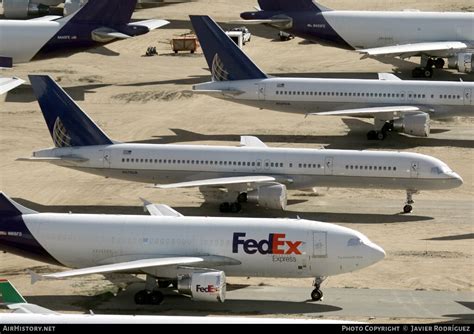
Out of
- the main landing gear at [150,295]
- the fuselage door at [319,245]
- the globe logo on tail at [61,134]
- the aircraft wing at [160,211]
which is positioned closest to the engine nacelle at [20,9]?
the globe logo on tail at [61,134]

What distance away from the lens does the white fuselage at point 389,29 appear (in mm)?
105812

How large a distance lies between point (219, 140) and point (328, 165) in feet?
56.2

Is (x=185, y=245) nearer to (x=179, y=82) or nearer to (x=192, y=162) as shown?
(x=192, y=162)

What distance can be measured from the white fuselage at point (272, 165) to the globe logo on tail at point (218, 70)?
16611 millimetres

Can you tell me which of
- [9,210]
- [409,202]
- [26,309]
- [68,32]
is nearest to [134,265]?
[9,210]

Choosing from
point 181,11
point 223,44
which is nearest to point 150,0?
point 181,11

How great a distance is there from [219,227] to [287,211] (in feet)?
50.1

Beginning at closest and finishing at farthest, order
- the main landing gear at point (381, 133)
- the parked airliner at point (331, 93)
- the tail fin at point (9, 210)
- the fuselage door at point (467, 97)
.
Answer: the tail fin at point (9, 210), the fuselage door at point (467, 97), the parked airliner at point (331, 93), the main landing gear at point (381, 133)

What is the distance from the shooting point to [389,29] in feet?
348

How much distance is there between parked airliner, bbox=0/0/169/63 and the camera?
4060 inches

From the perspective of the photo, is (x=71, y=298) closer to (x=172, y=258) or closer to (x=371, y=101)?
(x=172, y=258)

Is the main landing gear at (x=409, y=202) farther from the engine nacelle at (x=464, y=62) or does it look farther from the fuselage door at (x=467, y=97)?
the engine nacelle at (x=464, y=62)

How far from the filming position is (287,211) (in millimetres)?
74438

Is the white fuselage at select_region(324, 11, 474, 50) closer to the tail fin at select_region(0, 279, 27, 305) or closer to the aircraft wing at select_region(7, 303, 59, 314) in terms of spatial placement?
the tail fin at select_region(0, 279, 27, 305)
